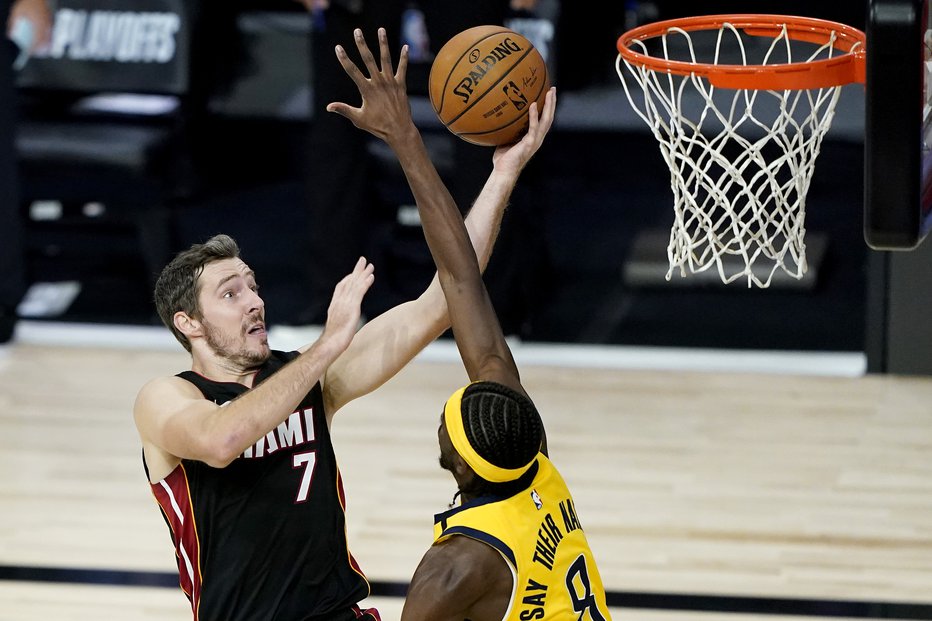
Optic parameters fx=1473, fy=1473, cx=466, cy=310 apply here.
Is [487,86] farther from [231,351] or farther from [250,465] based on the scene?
[250,465]

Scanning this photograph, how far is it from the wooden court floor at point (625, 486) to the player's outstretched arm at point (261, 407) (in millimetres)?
1724

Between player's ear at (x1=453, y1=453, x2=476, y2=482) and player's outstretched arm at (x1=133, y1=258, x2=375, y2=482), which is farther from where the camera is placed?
player's outstretched arm at (x1=133, y1=258, x2=375, y2=482)

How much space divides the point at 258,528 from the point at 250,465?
0.14 metres

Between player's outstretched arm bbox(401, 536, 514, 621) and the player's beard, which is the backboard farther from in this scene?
the player's beard

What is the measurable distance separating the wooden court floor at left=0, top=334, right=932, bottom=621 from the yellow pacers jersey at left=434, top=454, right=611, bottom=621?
1740mm

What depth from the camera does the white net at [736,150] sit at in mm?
3586

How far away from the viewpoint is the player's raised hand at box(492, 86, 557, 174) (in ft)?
11.0

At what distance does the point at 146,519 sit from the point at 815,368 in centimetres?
314

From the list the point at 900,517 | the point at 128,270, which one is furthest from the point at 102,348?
the point at 900,517

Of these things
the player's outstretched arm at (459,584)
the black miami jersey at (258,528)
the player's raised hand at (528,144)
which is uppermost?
the player's raised hand at (528,144)

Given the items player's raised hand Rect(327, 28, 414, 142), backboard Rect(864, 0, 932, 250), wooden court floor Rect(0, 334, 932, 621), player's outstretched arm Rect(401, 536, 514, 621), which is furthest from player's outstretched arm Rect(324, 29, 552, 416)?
wooden court floor Rect(0, 334, 932, 621)

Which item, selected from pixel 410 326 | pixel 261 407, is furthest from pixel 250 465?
pixel 410 326

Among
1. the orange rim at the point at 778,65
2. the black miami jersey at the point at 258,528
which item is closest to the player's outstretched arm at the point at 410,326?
the black miami jersey at the point at 258,528

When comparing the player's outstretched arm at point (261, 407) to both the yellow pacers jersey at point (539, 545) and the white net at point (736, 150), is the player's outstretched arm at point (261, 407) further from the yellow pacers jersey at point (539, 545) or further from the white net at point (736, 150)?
the white net at point (736, 150)
